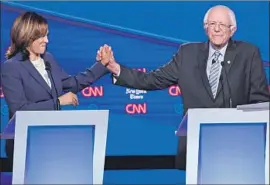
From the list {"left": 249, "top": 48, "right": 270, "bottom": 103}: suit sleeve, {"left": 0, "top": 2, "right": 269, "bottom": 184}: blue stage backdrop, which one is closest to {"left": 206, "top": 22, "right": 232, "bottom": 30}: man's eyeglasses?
{"left": 249, "top": 48, "right": 270, "bottom": 103}: suit sleeve

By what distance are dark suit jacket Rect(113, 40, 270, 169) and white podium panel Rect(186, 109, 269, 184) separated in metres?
0.74

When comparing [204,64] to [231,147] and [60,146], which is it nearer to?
[231,147]

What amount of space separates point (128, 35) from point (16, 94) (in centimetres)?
166

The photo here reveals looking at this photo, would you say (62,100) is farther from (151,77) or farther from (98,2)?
(98,2)

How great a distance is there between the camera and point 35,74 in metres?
3.54

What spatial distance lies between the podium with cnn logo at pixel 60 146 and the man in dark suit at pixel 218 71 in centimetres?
81

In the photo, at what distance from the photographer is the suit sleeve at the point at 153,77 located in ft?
12.2

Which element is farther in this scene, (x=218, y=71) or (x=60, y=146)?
(x=218, y=71)

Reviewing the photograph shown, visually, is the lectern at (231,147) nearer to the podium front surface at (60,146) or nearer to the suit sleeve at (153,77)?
the podium front surface at (60,146)

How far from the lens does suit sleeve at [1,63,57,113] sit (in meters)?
3.42

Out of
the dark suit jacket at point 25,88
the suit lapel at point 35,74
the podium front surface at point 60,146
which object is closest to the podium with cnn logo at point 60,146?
the podium front surface at point 60,146

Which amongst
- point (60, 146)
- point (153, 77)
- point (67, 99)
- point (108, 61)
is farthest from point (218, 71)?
point (60, 146)

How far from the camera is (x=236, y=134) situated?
2725 millimetres

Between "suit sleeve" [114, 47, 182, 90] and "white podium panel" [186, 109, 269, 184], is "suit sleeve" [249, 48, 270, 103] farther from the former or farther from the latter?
"white podium panel" [186, 109, 269, 184]
